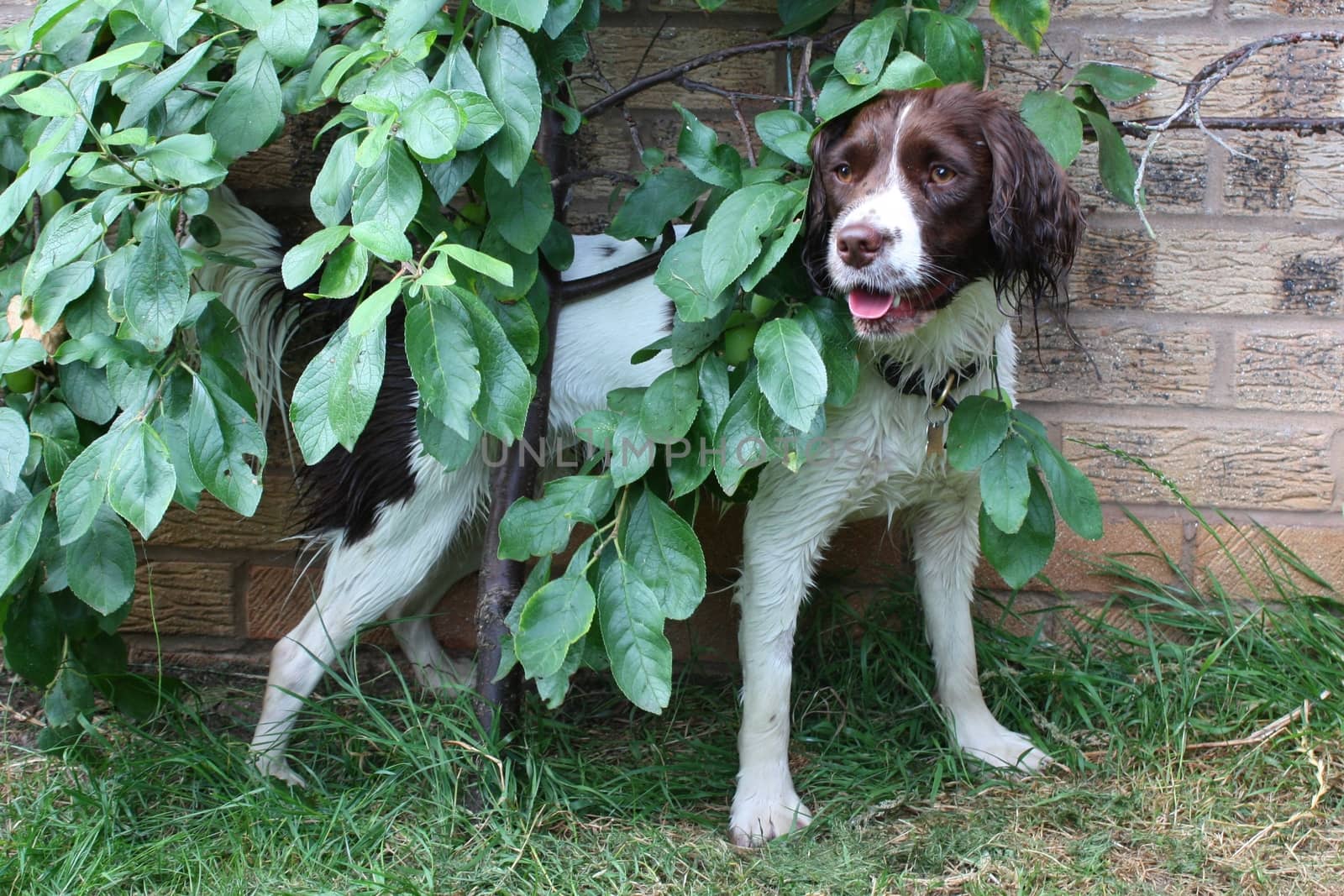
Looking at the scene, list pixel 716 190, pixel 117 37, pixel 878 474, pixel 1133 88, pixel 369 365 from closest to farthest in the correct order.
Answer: pixel 369 365
pixel 117 37
pixel 716 190
pixel 1133 88
pixel 878 474

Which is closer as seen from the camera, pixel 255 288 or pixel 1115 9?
pixel 255 288

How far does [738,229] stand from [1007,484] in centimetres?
60

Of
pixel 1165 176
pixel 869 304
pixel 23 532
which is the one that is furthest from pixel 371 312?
pixel 1165 176

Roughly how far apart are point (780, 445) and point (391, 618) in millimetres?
1158

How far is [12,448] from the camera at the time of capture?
5.78 feet

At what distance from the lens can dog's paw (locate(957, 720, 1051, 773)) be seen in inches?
97.7

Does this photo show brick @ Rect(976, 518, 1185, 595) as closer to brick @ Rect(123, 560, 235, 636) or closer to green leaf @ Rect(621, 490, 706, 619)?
green leaf @ Rect(621, 490, 706, 619)

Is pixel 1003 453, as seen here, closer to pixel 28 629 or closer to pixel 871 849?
pixel 871 849

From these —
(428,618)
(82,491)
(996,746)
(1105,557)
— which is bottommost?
(428,618)

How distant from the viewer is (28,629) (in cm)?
210

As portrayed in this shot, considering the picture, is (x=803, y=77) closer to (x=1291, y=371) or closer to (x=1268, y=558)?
(x=1291, y=371)

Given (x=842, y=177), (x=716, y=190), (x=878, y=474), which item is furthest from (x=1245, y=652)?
(x=716, y=190)

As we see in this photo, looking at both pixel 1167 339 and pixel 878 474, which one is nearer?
pixel 878 474

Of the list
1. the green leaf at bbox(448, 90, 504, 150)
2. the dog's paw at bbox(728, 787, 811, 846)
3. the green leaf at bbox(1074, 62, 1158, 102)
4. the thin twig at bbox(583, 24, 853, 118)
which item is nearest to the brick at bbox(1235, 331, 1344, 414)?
the green leaf at bbox(1074, 62, 1158, 102)
